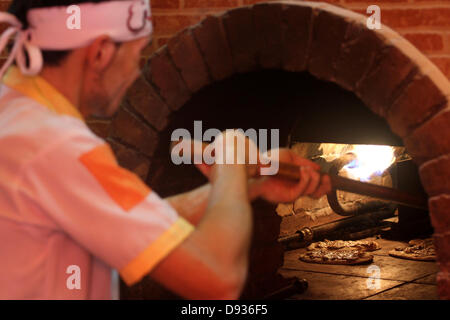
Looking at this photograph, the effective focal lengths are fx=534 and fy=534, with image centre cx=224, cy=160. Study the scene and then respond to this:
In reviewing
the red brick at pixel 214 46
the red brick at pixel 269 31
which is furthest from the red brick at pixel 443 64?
the red brick at pixel 214 46

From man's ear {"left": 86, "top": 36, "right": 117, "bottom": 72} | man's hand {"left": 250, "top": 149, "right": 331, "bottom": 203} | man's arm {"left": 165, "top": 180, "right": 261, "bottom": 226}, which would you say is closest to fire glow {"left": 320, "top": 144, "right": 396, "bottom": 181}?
man's hand {"left": 250, "top": 149, "right": 331, "bottom": 203}

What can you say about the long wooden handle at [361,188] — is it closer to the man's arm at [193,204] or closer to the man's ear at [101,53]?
the man's arm at [193,204]

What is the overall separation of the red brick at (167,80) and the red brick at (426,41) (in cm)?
92

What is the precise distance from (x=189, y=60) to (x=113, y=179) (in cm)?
124

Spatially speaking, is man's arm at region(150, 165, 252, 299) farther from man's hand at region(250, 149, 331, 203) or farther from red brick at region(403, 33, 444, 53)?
red brick at region(403, 33, 444, 53)

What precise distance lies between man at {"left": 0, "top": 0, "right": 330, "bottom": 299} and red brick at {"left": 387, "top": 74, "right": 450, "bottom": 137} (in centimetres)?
89

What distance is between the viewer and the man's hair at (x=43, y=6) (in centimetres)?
118

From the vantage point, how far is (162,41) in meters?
2.33

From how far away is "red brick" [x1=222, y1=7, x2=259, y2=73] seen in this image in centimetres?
217

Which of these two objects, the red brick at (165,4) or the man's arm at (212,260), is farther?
the red brick at (165,4)

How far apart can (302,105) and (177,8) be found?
94 centimetres

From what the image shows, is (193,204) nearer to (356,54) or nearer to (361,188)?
(361,188)

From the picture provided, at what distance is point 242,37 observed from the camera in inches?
86.4

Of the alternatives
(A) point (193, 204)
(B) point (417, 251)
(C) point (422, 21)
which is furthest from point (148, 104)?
(B) point (417, 251)
